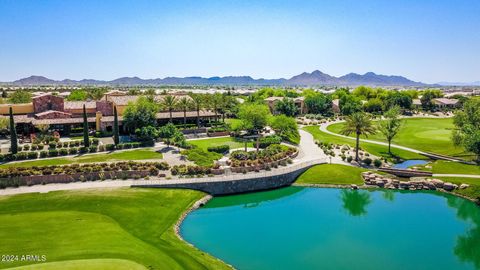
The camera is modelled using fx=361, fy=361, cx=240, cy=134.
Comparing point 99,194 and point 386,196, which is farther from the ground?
point 99,194

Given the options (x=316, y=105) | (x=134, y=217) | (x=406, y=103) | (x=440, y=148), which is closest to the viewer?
(x=134, y=217)

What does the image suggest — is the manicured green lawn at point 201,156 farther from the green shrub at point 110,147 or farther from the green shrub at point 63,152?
the green shrub at point 63,152

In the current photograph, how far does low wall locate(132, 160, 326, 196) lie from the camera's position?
46062mm

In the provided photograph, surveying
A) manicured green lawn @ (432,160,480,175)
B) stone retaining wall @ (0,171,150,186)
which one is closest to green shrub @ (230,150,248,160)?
stone retaining wall @ (0,171,150,186)

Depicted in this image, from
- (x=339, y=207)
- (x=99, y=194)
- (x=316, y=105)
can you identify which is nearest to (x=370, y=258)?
(x=339, y=207)

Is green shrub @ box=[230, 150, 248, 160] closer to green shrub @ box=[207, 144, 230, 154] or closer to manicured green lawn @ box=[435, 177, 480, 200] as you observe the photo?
green shrub @ box=[207, 144, 230, 154]

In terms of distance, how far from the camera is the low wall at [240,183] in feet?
151

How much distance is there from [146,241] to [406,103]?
13369cm

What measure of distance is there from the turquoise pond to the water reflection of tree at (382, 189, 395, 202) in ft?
0.43

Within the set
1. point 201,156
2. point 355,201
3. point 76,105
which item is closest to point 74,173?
point 201,156

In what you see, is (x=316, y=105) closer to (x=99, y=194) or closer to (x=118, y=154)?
(x=118, y=154)

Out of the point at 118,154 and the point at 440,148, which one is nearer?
the point at 118,154

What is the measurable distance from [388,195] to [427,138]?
126ft

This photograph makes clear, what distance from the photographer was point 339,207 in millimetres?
45469
